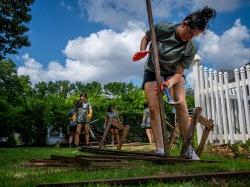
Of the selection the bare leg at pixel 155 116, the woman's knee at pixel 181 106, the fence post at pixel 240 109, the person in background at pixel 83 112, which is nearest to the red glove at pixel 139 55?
the bare leg at pixel 155 116

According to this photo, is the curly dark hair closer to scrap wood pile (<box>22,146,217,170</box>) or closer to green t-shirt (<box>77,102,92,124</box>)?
scrap wood pile (<box>22,146,217,170</box>)

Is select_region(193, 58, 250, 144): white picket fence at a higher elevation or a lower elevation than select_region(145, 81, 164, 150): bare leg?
higher

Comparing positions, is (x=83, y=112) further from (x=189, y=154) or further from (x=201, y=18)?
(x=201, y=18)

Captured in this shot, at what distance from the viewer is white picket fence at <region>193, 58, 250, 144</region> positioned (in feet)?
32.3

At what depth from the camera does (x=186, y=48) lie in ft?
18.1

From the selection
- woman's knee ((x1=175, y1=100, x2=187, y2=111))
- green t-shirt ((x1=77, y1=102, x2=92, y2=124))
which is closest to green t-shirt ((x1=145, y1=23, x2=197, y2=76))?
woman's knee ((x1=175, y1=100, x2=187, y2=111))

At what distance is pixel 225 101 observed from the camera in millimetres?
10570

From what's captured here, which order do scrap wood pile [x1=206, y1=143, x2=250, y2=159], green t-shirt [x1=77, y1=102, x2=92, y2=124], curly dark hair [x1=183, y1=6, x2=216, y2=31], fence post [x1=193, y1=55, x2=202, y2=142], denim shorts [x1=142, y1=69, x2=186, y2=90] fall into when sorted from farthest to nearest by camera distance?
green t-shirt [x1=77, y1=102, x2=92, y2=124], fence post [x1=193, y1=55, x2=202, y2=142], scrap wood pile [x1=206, y1=143, x2=250, y2=159], denim shorts [x1=142, y1=69, x2=186, y2=90], curly dark hair [x1=183, y1=6, x2=216, y2=31]

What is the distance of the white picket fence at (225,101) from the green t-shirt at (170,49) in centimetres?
425

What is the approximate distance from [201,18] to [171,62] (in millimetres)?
725


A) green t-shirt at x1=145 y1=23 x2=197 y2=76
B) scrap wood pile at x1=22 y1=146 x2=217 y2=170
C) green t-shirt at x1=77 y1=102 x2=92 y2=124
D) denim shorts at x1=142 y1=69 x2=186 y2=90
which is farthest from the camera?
green t-shirt at x1=77 y1=102 x2=92 y2=124

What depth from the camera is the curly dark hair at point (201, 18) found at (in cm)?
514

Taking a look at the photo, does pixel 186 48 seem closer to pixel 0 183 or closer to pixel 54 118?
pixel 0 183

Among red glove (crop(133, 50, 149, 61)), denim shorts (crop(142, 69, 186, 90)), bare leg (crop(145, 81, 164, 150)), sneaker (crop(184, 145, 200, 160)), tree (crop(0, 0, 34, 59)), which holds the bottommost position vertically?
sneaker (crop(184, 145, 200, 160))
